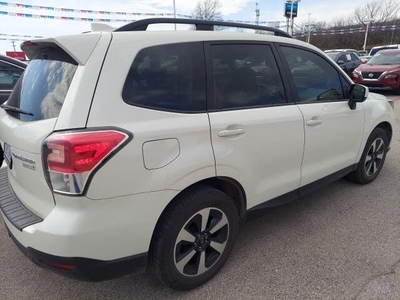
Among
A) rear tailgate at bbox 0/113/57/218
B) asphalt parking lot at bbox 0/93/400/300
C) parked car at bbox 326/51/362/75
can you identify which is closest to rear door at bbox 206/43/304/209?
asphalt parking lot at bbox 0/93/400/300

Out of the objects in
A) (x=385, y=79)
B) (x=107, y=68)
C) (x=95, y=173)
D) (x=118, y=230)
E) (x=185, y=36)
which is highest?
(x=185, y=36)

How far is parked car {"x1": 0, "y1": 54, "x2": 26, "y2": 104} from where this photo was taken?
13.5 feet

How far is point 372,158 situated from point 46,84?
12.4ft

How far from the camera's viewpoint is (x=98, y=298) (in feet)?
7.07

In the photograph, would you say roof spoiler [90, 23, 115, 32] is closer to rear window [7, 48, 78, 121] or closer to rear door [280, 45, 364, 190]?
rear window [7, 48, 78, 121]

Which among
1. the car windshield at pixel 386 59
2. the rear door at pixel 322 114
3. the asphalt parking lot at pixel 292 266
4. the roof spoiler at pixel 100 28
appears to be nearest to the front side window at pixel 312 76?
the rear door at pixel 322 114

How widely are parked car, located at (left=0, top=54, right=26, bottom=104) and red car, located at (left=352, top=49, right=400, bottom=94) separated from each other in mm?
10849

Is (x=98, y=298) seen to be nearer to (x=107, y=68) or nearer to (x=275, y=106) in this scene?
(x=107, y=68)

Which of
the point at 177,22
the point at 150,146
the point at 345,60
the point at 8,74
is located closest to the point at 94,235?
the point at 150,146

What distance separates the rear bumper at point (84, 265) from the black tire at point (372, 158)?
3059 millimetres

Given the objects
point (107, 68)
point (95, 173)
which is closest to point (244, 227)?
point (95, 173)

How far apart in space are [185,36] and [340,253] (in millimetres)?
2148

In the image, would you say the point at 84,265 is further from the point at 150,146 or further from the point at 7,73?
the point at 7,73

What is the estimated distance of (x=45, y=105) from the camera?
72.6 inches
